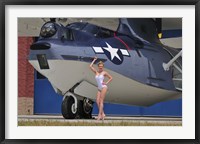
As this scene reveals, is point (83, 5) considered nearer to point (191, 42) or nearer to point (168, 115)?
point (191, 42)

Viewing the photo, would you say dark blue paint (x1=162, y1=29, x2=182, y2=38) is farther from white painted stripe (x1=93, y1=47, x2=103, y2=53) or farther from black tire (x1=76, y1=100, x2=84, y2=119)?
white painted stripe (x1=93, y1=47, x2=103, y2=53)

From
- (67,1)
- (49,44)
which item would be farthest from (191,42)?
(49,44)

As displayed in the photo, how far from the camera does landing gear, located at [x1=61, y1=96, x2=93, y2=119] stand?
13117mm

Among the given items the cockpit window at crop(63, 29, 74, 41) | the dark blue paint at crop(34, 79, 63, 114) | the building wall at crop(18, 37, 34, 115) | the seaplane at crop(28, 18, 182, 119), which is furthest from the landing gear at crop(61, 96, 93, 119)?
the building wall at crop(18, 37, 34, 115)

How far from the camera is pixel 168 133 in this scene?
8.68 meters

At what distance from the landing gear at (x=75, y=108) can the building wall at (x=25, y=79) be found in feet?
18.2

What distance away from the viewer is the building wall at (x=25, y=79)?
1898 centimetres

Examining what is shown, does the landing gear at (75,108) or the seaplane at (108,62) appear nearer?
the seaplane at (108,62)

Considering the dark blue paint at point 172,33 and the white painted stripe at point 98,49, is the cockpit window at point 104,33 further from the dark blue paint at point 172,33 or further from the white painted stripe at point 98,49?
the dark blue paint at point 172,33

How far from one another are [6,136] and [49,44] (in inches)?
169

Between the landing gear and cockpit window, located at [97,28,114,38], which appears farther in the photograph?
cockpit window, located at [97,28,114,38]

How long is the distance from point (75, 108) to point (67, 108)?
33 cm

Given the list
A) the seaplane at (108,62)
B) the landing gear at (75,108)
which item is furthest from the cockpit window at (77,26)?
the landing gear at (75,108)

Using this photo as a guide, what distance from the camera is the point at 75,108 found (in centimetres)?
1339
